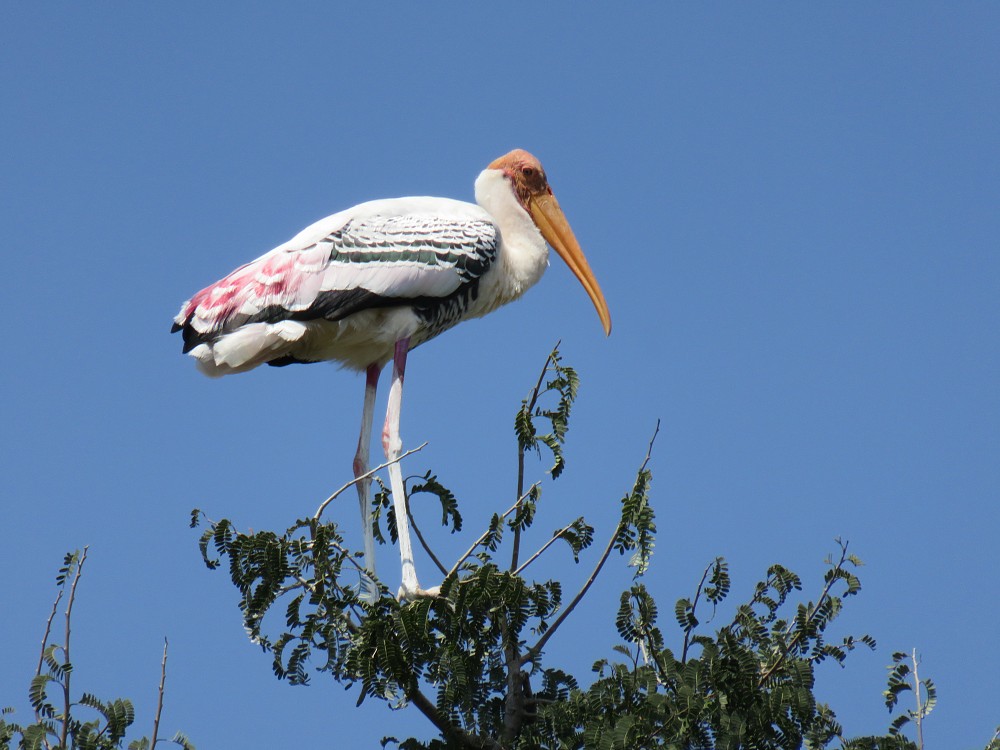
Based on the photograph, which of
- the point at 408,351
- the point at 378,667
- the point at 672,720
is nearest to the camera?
the point at 672,720

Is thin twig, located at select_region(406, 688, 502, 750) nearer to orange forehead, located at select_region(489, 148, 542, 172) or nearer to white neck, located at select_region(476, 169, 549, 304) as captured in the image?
white neck, located at select_region(476, 169, 549, 304)

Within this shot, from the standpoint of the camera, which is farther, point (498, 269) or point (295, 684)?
point (498, 269)

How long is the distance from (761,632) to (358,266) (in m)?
3.21

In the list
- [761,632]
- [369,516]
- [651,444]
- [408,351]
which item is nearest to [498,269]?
[408,351]

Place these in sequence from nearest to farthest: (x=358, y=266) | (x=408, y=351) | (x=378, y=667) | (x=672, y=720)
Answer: (x=672, y=720)
(x=378, y=667)
(x=358, y=266)
(x=408, y=351)

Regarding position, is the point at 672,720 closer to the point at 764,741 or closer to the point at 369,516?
the point at 764,741

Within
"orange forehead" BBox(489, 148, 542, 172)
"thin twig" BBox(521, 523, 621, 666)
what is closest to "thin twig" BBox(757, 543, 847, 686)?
"thin twig" BBox(521, 523, 621, 666)

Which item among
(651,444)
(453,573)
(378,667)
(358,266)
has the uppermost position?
(358,266)

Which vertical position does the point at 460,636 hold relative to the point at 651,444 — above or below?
below

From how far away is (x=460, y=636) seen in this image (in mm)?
6438

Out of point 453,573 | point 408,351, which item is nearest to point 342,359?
point 408,351

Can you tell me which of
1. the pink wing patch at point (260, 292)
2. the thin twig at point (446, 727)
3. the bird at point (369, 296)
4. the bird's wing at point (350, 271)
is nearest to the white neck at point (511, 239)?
the bird at point (369, 296)

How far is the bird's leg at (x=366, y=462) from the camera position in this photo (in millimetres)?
8109

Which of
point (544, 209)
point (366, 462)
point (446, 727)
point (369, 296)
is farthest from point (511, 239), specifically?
point (446, 727)
